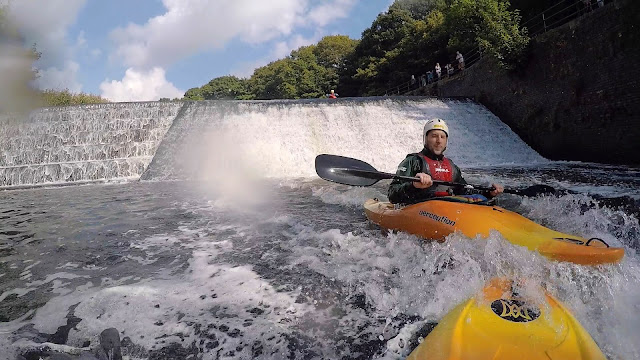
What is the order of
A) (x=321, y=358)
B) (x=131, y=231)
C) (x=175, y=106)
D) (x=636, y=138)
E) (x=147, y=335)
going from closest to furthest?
(x=321, y=358)
(x=147, y=335)
(x=131, y=231)
(x=636, y=138)
(x=175, y=106)

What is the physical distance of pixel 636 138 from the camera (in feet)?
28.6

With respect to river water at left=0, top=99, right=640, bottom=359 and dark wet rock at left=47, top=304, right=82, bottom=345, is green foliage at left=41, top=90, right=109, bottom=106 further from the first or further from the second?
dark wet rock at left=47, top=304, right=82, bottom=345

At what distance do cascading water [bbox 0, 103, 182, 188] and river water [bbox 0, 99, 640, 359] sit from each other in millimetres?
5662

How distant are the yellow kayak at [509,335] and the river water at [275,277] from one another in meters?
0.37

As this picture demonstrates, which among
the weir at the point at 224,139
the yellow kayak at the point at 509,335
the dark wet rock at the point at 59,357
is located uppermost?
the weir at the point at 224,139

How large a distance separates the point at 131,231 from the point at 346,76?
38.3 meters

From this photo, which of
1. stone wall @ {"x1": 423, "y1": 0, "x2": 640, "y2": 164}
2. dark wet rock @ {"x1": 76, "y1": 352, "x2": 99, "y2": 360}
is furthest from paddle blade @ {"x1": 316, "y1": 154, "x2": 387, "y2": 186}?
stone wall @ {"x1": 423, "y1": 0, "x2": 640, "y2": 164}

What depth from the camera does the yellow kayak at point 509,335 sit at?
1536 mm

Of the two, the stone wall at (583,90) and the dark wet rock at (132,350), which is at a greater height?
the stone wall at (583,90)

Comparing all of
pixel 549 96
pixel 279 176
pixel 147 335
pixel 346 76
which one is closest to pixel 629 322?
pixel 147 335

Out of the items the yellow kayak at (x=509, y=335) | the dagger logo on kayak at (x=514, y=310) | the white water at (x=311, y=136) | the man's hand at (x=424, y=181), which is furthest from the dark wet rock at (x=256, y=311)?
the white water at (x=311, y=136)

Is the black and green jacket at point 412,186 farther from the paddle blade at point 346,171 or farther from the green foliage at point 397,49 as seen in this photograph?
the green foliage at point 397,49

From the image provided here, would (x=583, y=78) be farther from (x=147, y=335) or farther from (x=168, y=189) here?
(x=147, y=335)

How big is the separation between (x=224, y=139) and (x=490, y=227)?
10.5m
